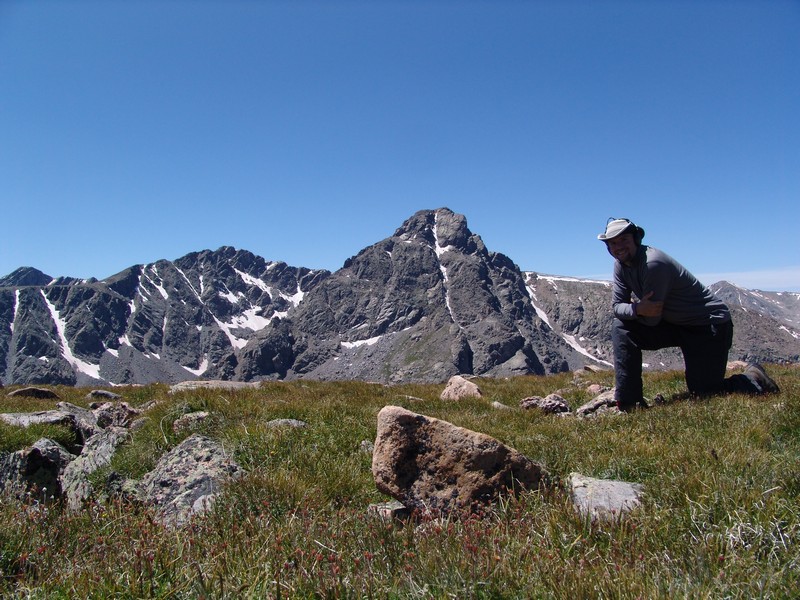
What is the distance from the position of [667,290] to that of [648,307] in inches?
21.4

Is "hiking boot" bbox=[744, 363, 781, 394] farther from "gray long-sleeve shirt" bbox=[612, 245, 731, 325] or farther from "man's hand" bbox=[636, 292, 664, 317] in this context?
"man's hand" bbox=[636, 292, 664, 317]

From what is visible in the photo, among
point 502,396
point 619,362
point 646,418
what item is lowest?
point 502,396

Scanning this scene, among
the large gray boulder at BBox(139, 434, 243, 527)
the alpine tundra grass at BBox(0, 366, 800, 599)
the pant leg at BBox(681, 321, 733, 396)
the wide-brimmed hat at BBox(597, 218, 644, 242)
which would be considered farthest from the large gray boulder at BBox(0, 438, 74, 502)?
the pant leg at BBox(681, 321, 733, 396)

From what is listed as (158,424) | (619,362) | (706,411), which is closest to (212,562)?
(158,424)

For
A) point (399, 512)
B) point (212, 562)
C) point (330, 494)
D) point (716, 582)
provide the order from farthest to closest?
point (330, 494), point (399, 512), point (212, 562), point (716, 582)

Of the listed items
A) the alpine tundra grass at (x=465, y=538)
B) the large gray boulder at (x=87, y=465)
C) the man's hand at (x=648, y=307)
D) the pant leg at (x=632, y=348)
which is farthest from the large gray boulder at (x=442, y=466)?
the pant leg at (x=632, y=348)

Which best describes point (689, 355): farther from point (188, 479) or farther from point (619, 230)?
point (188, 479)

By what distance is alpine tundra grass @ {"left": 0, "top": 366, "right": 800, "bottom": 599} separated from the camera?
2.92 metres

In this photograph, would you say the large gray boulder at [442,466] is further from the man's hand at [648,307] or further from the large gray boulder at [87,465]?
the man's hand at [648,307]

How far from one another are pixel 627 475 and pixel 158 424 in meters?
6.95

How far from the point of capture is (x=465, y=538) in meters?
3.42

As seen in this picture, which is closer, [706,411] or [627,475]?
[627,475]

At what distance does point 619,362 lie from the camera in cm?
954

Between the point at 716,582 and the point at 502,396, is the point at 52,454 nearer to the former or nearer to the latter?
the point at 716,582
